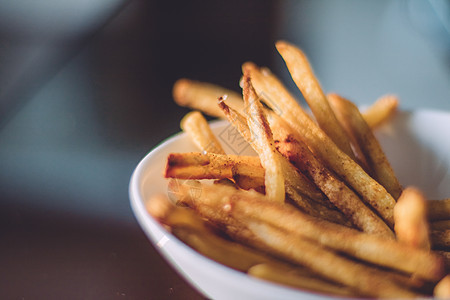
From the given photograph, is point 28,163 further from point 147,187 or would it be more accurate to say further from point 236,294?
point 236,294

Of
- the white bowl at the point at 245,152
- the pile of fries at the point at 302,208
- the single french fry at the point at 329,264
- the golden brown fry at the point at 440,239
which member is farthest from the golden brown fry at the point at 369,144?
the single french fry at the point at 329,264

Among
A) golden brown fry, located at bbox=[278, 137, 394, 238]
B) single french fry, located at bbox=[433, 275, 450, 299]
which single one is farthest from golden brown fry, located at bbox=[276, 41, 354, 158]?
single french fry, located at bbox=[433, 275, 450, 299]

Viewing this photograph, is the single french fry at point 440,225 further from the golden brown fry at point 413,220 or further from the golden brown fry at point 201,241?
the golden brown fry at point 201,241

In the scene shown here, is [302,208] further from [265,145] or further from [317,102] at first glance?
[317,102]

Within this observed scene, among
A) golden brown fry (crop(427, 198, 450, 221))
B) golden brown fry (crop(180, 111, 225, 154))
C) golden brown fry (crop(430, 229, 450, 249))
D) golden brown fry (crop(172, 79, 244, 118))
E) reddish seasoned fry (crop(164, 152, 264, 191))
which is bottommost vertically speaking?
golden brown fry (crop(430, 229, 450, 249))

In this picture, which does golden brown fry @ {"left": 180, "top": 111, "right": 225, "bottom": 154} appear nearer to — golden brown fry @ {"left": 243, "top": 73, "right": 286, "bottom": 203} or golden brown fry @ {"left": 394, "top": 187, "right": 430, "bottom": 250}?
golden brown fry @ {"left": 243, "top": 73, "right": 286, "bottom": 203}

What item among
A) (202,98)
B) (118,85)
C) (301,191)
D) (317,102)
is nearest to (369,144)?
(317,102)
